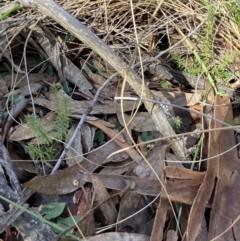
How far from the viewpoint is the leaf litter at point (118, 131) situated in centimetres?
116

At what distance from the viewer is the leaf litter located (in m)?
1.16

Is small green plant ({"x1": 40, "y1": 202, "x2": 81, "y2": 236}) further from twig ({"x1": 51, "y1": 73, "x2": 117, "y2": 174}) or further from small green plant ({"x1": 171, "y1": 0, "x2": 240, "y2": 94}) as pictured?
small green plant ({"x1": 171, "y1": 0, "x2": 240, "y2": 94})

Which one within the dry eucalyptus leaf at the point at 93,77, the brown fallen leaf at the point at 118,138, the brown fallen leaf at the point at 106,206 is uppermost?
the dry eucalyptus leaf at the point at 93,77

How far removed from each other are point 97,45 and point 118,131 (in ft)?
0.94

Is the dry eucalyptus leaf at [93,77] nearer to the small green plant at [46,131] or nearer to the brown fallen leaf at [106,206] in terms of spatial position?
the small green plant at [46,131]

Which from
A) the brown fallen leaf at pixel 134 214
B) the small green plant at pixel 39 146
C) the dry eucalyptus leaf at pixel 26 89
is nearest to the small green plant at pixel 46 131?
the small green plant at pixel 39 146

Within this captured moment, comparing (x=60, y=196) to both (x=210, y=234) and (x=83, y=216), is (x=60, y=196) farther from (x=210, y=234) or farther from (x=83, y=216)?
(x=210, y=234)

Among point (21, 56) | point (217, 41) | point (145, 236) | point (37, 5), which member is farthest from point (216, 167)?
point (21, 56)

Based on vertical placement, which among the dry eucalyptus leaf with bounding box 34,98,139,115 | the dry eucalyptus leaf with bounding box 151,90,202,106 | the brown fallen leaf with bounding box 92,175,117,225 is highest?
the dry eucalyptus leaf with bounding box 34,98,139,115

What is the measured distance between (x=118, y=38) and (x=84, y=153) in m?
0.47

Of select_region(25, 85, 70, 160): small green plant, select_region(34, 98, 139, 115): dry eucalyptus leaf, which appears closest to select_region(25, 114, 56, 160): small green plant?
select_region(25, 85, 70, 160): small green plant

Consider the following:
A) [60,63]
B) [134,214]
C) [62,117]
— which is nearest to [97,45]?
[62,117]

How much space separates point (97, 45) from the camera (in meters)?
1.20

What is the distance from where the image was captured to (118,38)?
1.56 metres
